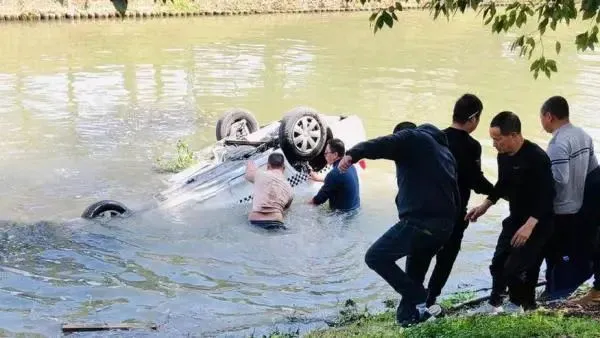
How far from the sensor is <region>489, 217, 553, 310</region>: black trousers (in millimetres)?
5594

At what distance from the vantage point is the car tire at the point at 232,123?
12648 mm

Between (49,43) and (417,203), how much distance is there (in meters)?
26.5

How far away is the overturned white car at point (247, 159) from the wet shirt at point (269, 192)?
27.0 inches

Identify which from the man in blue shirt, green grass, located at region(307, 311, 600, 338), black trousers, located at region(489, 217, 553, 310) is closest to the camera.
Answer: green grass, located at region(307, 311, 600, 338)

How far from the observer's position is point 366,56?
29219 mm

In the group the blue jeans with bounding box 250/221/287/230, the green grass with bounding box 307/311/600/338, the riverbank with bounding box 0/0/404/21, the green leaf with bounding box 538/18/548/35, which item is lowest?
the blue jeans with bounding box 250/221/287/230

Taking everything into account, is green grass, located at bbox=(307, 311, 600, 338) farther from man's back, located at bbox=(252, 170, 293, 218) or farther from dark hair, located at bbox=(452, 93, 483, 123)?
man's back, located at bbox=(252, 170, 293, 218)

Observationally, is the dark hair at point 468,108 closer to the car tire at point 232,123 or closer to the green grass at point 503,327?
the green grass at point 503,327

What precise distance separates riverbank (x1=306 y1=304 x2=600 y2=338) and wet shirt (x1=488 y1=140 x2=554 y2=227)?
2.42 ft

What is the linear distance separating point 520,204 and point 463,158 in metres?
0.55

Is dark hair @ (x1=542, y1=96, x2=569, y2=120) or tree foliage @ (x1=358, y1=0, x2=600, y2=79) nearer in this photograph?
tree foliage @ (x1=358, y1=0, x2=600, y2=79)

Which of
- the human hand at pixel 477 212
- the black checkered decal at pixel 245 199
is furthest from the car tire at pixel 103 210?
the human hand at pixel 477 212

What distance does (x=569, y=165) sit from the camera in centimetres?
575

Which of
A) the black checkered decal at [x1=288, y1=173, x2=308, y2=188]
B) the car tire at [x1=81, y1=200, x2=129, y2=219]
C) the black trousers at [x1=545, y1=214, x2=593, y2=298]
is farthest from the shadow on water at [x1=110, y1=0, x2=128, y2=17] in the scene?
the black checkered decal at [x1=288, y1=173, x2=308, y2=188]
